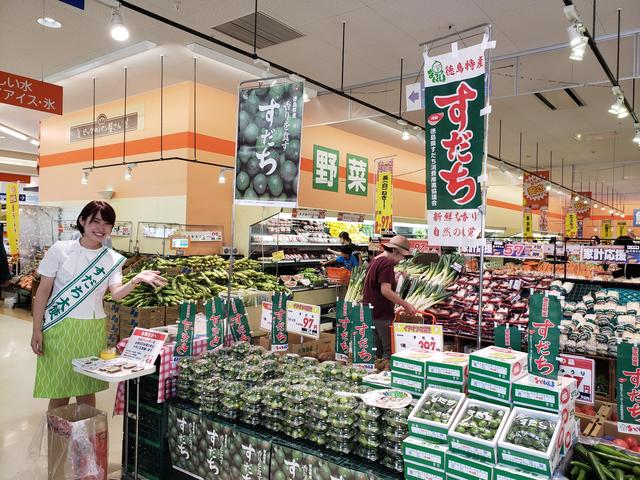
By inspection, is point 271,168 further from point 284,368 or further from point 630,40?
point 630,40

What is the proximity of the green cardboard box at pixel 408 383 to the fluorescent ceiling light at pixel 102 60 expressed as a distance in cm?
727

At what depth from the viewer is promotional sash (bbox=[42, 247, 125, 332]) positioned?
322 centimetres

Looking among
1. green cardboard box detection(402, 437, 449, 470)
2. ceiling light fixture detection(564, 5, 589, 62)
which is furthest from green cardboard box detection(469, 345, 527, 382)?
ceiling light fixture detection(564, 5, 589, 62)

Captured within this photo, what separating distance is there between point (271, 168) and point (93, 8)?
16.2 feet

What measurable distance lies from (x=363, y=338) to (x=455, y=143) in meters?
1.33

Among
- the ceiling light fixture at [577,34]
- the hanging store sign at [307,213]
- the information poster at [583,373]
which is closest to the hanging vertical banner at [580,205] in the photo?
the hanging store sign at [307,213]

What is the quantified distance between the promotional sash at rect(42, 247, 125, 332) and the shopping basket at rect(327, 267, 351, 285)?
618 centimetres

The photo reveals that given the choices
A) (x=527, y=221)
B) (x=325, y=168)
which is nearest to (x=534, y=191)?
(x=527, y=221)

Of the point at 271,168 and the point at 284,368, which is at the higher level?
the point at 271,168

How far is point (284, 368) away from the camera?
3.02m

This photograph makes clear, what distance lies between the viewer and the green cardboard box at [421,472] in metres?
1.96

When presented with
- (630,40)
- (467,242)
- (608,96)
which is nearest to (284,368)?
(467,242)

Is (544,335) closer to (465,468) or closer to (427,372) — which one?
(427,372)

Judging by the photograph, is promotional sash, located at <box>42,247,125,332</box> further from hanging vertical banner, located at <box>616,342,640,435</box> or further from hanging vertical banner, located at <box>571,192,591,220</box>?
hanging vertical banner, located at <box>571,192,591,220</box>
